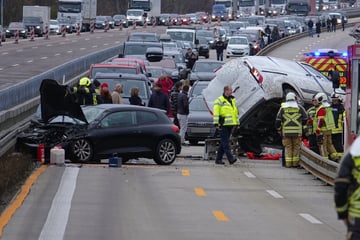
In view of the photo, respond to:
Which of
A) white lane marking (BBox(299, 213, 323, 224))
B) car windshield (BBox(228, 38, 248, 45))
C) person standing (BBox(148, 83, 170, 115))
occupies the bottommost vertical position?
white lane marking (BBox(299, 213, 323, 224))

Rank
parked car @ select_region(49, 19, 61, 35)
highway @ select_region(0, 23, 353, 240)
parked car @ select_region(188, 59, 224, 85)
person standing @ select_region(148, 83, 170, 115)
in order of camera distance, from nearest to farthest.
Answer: highway @ select_region(0, 23, 353, 240), person standing @ select_region(148, 83, 170, 115), parked car @ select_region(188, 59, 224, 85), parked car @ select_region(49, 19, 61, 35)

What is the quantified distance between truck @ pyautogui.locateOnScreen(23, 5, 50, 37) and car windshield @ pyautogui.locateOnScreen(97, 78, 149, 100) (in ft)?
204

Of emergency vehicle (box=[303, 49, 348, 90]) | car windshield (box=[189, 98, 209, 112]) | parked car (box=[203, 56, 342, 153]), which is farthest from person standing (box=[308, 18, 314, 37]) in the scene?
parked car (box=[203, 56, 342, 153])

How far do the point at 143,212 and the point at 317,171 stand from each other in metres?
6.49

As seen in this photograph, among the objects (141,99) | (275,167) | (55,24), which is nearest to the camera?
(275,167)

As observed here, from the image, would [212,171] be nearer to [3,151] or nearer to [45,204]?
[3,151]

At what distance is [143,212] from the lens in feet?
52.6

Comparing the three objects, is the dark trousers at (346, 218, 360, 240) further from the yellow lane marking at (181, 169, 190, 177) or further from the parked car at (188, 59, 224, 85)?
the parked car at (188, 59, 224, 85)

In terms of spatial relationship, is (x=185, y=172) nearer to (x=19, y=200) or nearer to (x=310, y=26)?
(x=19, y=200)

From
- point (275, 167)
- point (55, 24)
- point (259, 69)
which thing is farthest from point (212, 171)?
point (55, 24)

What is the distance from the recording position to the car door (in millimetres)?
23047

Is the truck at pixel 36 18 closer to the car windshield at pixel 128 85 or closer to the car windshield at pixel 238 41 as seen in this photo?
the car windshield at pixel 238 41

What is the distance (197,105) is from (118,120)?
29.8 feet

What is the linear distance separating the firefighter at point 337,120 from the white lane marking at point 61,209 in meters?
5.81
